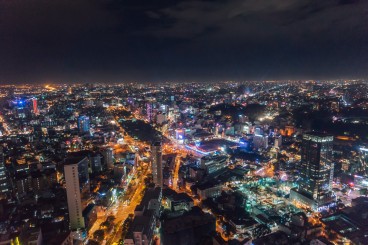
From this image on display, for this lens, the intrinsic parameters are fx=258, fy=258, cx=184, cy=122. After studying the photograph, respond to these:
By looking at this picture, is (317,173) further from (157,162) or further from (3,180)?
(3,180)

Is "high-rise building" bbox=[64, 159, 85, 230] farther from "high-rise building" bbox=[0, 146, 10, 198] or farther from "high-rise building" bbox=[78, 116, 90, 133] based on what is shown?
"high-rise building" bbox=[78, 116, 90, 133]

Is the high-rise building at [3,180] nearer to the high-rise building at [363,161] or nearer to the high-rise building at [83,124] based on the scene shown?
the high-rise building at [83,124]

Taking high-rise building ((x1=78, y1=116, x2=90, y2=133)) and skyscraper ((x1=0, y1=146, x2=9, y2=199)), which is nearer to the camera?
skyscraper ((x1=0, y1=146, x2=9, y2=199))

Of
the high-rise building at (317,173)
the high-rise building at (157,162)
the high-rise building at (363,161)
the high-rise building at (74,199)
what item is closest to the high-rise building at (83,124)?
the high-rise building at (157,162)

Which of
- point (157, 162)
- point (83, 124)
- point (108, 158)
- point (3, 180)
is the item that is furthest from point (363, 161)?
point (83, 124)

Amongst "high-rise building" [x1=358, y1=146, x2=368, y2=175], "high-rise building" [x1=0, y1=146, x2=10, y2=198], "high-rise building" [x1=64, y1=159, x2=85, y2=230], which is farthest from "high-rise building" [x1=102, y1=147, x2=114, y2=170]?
"high-rise building" [x1=358, y1=146, x2=368, y2=175]
